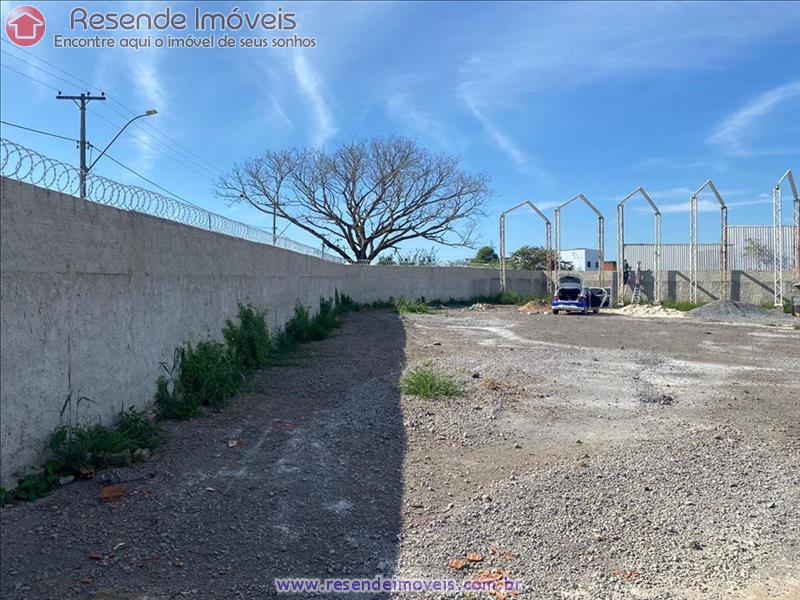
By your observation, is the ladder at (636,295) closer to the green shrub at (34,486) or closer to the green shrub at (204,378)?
the green shrub at (204,378)

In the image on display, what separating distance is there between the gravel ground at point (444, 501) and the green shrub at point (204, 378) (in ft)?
0.88

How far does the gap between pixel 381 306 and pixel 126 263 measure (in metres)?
23.6

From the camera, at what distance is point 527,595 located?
3219 mm

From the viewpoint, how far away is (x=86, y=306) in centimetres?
481

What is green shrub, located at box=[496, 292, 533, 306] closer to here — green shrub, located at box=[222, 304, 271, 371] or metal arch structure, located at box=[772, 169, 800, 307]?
metal arch structure, located at box=[772, 169, 800, 307]

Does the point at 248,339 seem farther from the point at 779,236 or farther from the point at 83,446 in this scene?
the point at 779,236

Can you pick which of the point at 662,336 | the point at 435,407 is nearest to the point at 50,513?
the point at 435,407

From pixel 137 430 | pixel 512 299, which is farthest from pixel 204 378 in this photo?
pixel 512 299

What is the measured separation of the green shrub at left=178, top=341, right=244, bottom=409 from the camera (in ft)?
21.8

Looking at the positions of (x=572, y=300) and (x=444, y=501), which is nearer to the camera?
(x=444, y=501)

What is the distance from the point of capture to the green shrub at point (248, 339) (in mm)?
8734

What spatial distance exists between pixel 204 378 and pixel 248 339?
8.21 feet

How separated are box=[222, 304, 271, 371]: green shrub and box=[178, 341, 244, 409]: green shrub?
1345 millimetres

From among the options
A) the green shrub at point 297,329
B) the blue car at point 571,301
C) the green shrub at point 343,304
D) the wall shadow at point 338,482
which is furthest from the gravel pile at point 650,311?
the wall shadow at point 338,482
